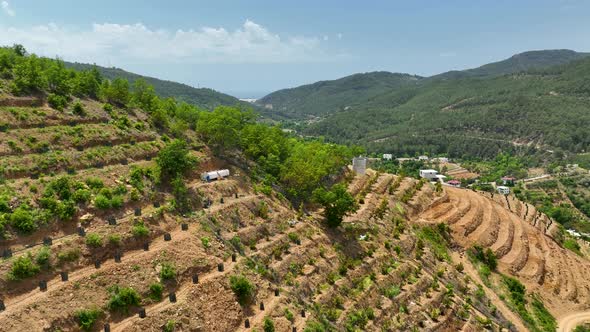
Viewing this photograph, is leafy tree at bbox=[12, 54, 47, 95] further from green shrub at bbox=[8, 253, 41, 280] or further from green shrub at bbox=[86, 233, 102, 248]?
green shrub at bbox=[8, 253, 41, 280]

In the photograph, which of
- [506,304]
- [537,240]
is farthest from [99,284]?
[537,240]

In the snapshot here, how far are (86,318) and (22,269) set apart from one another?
537 centimetres

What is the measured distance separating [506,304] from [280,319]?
3239cm

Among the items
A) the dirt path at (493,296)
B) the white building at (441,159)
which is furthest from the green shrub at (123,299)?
the white building at (441,159)

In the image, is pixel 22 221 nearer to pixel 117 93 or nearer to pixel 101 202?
pixel 101 202

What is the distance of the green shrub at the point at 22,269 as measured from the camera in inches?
1040

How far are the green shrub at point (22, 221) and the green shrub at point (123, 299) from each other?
7.91m

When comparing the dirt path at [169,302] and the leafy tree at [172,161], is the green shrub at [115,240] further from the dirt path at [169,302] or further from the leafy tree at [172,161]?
the leafy tree at [172,161]

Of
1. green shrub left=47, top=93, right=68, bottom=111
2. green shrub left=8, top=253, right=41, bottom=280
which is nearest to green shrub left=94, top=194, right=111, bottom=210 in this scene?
green shrub left=8, top=253, right=41, bottom=280

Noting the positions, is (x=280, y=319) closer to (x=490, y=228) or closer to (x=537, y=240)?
(x=490, y=228)

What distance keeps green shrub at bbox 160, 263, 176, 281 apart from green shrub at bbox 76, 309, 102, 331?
5418 mm

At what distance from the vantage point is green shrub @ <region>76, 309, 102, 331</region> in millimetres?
26109

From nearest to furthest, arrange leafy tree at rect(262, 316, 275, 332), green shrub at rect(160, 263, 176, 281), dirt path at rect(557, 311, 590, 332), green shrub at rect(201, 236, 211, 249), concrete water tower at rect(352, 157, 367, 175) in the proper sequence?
green shrub at rect(160, 263, 176, 281) → leafy tree at rect(262, 316, 275, 332) → green shrub at rect(201, 236, 211, 249) → dirt path at rect(557, 311, 590, 332) → concrete water tower at rect(352, 157, 367, 175)

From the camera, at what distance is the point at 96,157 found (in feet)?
131
